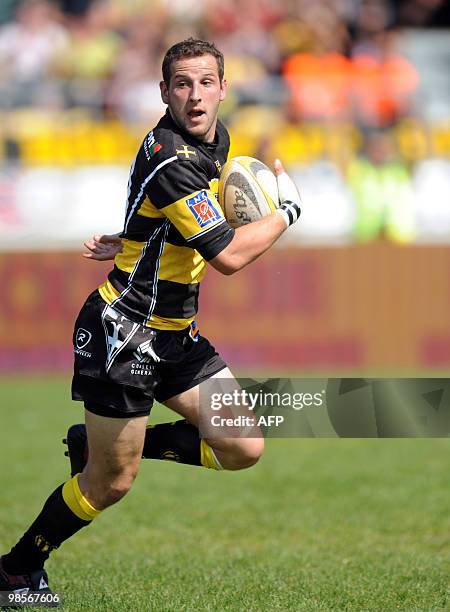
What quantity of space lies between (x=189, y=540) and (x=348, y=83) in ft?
32.7

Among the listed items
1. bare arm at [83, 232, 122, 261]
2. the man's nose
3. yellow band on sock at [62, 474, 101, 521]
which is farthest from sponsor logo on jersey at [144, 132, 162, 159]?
yellow band on sock at [62, 474, 101, 521]

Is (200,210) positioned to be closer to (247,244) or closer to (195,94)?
(247,244)

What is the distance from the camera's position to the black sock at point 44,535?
16.9 feet

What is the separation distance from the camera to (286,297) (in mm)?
12875

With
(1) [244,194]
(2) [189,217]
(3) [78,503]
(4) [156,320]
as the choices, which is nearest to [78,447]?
(3) [78,503]

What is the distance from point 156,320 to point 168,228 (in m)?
0.43

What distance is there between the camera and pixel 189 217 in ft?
15.4

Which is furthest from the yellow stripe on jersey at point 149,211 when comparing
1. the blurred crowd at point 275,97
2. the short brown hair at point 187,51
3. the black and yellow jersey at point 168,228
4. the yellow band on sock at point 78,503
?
the blurred crowd at point 275,97

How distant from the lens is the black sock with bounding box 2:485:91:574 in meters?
5.15

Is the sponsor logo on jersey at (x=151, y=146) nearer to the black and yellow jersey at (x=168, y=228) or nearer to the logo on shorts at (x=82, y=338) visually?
the black and yellow jersey at (x=168, y=228)

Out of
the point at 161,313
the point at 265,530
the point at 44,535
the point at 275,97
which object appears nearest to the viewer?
the point at 161,313

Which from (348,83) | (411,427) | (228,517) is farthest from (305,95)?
(411,427)

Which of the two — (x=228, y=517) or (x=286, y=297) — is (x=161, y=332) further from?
(x=286, y=297)

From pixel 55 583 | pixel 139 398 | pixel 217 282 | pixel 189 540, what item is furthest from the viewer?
pixel 217 282
